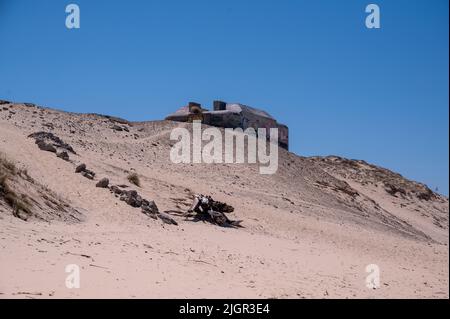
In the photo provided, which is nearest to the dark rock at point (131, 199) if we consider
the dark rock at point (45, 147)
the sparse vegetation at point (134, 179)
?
the sparse vegetation at point (134, 179)

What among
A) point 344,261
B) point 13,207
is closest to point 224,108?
point 344,261

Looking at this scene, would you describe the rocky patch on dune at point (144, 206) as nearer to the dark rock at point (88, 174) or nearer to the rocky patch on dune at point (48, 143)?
the dark rock at point (88, 174)

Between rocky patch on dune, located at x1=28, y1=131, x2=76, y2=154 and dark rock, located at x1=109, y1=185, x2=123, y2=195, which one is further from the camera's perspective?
rocky patch on dune, located at x1=28, y1=131, x2=76, y2=154

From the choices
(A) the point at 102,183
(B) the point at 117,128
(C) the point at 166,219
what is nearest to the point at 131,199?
(C) the point at 166,219

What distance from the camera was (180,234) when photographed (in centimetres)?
1380

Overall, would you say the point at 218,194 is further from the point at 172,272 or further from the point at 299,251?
the point at 172,272

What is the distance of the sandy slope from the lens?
8094mm

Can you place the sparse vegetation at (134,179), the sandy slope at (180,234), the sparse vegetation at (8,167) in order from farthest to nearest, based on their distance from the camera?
the sparse vegetation at (134,179) → the sparse vegetation at (8,167) → the sandy slope at (180,234)

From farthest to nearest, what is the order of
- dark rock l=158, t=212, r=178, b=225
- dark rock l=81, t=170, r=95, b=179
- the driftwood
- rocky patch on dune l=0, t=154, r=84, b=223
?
dark rock l=81, t=170, r=95, b=179 → the driftwood → dark rock l=158, t=212, r=178, b=225 → rocky patch on dune l=0, t=154, r=84, b=223

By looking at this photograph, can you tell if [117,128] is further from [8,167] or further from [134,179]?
[8,167]

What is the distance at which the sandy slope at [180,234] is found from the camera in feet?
26.6

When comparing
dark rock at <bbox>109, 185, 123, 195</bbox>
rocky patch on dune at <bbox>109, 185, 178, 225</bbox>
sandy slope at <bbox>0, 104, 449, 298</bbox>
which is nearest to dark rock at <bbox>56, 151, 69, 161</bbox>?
sandy slope at <bbox>0, 104, 449, 298</bbox>

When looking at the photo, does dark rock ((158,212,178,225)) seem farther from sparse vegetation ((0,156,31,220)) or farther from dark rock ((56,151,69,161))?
dark rock ((56,151,69,161))
